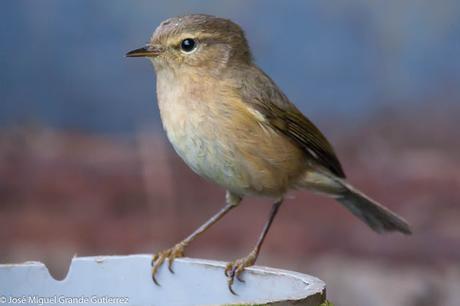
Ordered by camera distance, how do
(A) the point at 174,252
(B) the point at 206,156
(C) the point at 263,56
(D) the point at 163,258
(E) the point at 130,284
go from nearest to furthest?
1. (E) the point at 130,284
2. (D) the point at 163,258
3. (A) the point at 174,252
4. (B) the point at 206,156
5. (C) the point at 263,56

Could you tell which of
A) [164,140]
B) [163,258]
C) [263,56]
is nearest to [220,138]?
[163,258]

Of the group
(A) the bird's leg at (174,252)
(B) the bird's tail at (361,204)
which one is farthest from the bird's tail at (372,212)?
(A) the bird's leg at (174,252)

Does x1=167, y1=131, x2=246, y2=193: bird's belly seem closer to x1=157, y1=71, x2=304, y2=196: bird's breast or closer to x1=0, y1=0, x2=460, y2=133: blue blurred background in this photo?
x1=157, y1=71, x2=304, y2=196: bird's breast

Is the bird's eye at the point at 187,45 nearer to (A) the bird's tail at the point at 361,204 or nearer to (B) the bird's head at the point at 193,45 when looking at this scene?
(B) the bird's head at the point at 193,45

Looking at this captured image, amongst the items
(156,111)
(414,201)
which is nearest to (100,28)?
(156,111)

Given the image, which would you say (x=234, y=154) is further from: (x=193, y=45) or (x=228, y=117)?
(x=193, y=45)

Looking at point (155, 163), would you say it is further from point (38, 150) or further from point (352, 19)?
point (352, 19)

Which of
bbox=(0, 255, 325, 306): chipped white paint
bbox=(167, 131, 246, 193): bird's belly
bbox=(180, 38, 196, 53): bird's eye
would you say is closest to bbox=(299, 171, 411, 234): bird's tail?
bbox=(167, 131, 246, 193): bird's belly

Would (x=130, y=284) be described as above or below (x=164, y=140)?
below
